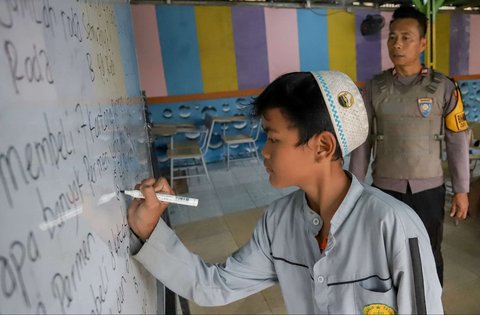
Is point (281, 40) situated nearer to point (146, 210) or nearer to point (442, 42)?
point (442, 42)

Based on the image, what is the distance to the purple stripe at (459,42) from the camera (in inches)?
223

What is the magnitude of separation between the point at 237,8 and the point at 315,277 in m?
4.77

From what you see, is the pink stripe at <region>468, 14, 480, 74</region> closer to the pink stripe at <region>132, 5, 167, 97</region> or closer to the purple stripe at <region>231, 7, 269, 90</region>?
the purple stripe at <region>231, 7, 269, 90</region>

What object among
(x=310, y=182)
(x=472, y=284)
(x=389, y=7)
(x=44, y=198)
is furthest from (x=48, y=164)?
(x=389, y=7)

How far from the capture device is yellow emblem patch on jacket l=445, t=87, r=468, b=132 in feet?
4.66

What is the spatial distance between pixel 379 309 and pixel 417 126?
3.26 feet

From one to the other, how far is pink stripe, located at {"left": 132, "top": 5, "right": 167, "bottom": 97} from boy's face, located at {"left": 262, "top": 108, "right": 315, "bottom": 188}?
404 centimetres

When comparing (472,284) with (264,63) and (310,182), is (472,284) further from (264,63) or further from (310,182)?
(264,63)

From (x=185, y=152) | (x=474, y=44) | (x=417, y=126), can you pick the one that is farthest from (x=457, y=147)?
(x=474, y=44)

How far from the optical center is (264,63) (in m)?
5.09

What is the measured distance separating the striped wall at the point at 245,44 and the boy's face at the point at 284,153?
4228 millimetres

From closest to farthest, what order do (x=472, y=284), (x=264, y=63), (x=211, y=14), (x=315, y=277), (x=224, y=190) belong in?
1. (x=315, y=277)
2. (x=472, y=284)
3. (x=224, y=190)
4. (x=211, y=14)
5. (x=264, y=63)

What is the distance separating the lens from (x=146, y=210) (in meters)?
0.65

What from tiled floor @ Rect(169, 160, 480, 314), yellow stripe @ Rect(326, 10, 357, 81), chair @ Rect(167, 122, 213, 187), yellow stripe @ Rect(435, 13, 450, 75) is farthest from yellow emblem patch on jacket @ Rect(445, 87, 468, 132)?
A: yellow stripe @ Rect(435, 13, 450, 75)
